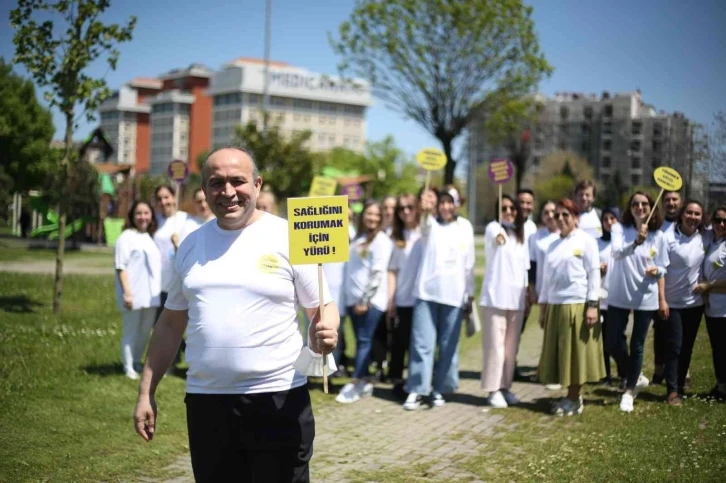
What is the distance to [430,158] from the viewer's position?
11414 millimetres

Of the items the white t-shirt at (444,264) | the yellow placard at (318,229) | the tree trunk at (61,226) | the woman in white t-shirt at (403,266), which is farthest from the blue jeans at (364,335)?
the tree trunk at (61,226)

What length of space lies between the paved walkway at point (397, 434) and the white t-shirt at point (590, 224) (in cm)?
201

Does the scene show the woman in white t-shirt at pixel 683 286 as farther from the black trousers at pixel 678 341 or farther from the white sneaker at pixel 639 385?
the white sneaker at pixel 639 385

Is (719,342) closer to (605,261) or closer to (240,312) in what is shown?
(605,261)

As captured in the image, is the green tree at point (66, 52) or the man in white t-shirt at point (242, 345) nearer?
the man in white t-shirt at point (242, 345)

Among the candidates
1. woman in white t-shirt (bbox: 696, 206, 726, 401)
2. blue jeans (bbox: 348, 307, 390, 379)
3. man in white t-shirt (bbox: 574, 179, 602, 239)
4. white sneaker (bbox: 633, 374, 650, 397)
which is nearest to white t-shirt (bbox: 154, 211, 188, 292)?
blue jeans (bbox: 348, 307, 390, 379)

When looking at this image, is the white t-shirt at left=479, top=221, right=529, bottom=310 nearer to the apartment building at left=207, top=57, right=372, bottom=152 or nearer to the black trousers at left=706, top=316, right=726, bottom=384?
the black trousers at left=706, top=316, right=726, bottom=384

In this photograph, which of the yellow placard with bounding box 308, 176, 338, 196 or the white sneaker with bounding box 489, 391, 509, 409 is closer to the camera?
the white sneaker with bounding box 489, 391, 509, 409

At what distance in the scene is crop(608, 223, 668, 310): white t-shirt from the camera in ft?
30.4

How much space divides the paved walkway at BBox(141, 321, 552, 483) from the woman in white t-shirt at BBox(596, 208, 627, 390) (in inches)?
34.1

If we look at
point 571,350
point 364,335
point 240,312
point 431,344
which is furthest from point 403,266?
point 240,312

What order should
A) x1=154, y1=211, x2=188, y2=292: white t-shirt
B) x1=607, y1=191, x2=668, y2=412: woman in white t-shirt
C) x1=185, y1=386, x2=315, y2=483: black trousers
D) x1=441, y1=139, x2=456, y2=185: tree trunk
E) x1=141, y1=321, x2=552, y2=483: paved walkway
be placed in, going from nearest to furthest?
x1=185, y1=386, x2=315, y2=483: black trousers → x1=141, y1=321, x2=552, y2=483: paved walkway → x1=607, y1=191, x2=668, y2=412: woman in white t-shirt → x1=154, y1=211, x2=188, y2=292: white t-shirt → x1=441, y1=139, x2=456, y2=185: tree trunk

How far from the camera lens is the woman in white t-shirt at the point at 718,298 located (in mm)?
9508

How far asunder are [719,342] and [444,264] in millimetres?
3106
